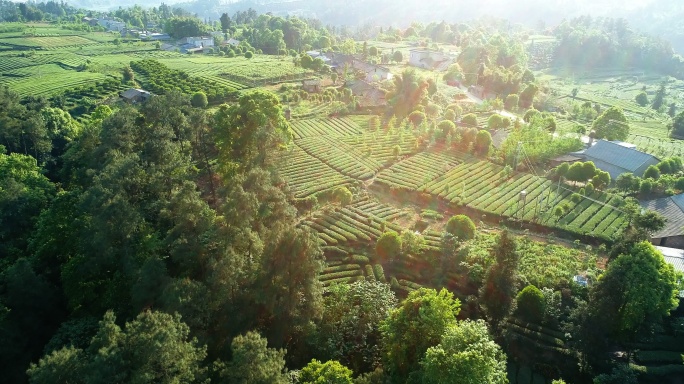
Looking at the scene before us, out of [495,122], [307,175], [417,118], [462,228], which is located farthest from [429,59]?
[462,228]

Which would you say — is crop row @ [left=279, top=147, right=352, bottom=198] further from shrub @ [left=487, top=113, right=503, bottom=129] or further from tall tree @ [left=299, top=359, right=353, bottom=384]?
shrub @ [left=487, top=113, right=503, bottom=129]

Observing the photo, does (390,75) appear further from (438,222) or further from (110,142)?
(110,142)

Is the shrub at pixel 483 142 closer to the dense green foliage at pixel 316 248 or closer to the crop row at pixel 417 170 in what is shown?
the dense green foliage at pixel 316 248

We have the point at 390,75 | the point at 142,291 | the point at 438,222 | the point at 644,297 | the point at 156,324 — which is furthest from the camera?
the point at 390,75

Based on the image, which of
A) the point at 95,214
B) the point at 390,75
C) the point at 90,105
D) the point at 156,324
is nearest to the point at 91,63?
the point at 90,105

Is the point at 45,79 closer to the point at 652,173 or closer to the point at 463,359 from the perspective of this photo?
the point at 463,359

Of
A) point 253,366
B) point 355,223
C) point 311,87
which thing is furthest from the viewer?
point 311,87

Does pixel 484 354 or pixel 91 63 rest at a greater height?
pixel 91 63
